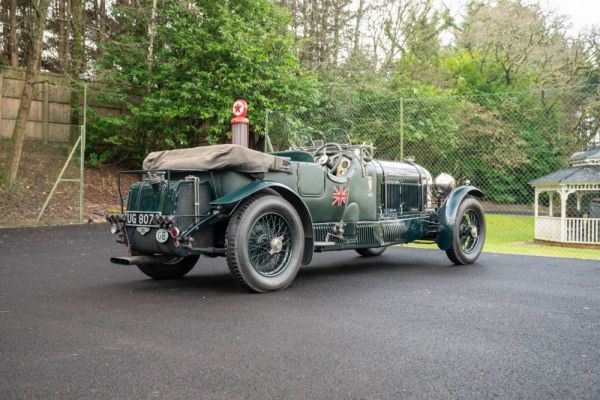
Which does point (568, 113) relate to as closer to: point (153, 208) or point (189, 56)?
point (189, 56)

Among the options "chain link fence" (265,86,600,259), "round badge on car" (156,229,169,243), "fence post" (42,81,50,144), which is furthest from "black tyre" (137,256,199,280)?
"fence post" (42,81,50,144)

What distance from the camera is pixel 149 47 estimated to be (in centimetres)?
1590

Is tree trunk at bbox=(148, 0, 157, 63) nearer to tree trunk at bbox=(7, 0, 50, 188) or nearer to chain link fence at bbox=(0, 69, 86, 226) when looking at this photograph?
chain link fence at bbox=(0, 69, 86, 226)

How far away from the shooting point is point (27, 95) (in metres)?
13.6

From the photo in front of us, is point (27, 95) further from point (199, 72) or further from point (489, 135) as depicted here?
point (489, 135)

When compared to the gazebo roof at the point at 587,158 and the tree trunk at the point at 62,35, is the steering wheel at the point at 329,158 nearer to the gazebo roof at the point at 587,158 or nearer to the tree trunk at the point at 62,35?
the gazebo roof at the point at 587,158

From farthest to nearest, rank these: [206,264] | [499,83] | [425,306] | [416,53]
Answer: [416,53] < [499,83] < [206,264] < [425,306]

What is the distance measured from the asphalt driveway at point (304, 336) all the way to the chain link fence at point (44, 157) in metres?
7.04

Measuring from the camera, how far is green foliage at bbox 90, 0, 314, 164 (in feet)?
48.1

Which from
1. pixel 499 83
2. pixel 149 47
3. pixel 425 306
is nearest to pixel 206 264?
pixel 425 306

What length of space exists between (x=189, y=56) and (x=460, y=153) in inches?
314

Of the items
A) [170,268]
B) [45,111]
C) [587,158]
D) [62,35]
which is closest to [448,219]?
[170,268]

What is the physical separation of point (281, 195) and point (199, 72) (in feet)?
33.7

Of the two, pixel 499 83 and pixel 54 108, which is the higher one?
pixel 499 83
